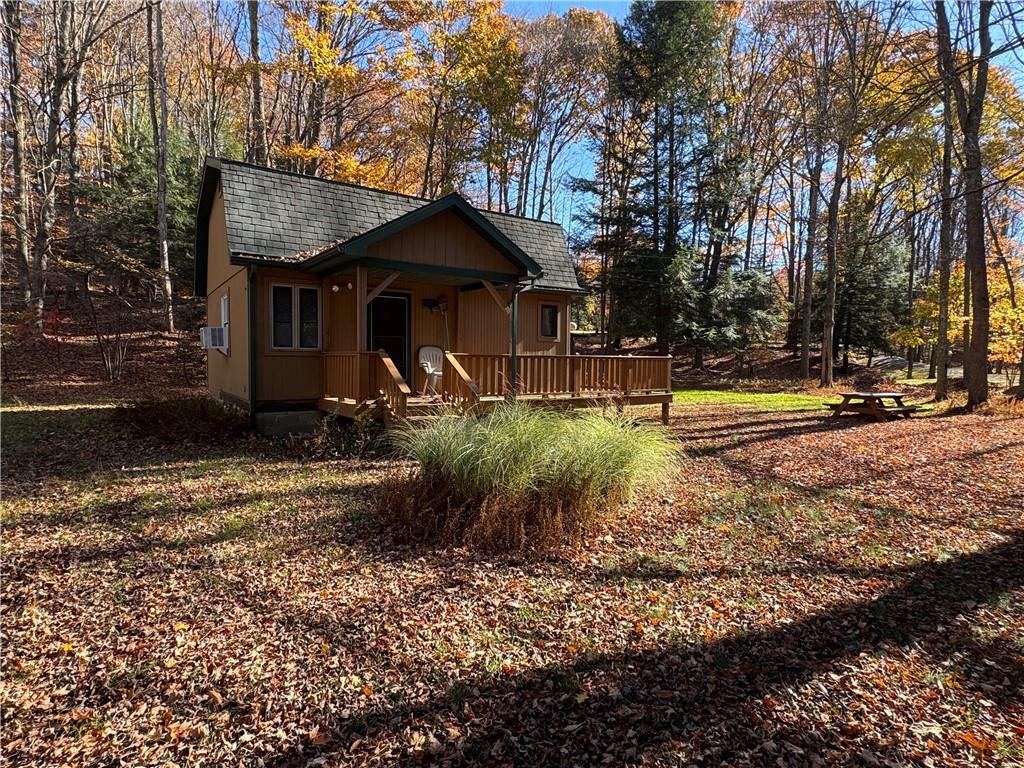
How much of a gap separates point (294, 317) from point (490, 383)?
12.9 feet

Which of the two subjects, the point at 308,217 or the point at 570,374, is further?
the point at 308,217

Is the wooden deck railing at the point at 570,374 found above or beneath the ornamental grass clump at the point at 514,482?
above

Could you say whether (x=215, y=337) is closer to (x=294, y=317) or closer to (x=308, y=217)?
(x=294, y=317)

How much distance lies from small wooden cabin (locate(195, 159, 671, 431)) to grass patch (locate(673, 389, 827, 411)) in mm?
4426

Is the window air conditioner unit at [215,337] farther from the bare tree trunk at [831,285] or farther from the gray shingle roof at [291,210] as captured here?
the bare tree trunk at [831,285]

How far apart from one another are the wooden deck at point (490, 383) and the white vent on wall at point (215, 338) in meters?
2.88

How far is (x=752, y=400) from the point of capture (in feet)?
51.5

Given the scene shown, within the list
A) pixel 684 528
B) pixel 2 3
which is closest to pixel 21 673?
pixel 684 528

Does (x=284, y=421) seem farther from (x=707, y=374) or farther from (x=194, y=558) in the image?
(x=707, y=374)

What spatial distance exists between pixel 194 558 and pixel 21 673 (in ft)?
4.96

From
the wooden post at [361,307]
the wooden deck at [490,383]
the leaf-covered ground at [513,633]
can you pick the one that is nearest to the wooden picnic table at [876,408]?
the wooden deck at [490,383]

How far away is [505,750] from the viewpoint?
244 cm

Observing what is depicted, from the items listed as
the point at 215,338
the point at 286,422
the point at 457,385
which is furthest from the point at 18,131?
the point at 457,385

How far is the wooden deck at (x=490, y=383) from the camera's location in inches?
327
